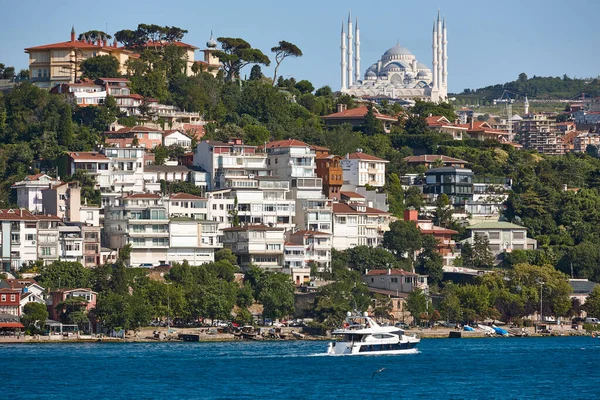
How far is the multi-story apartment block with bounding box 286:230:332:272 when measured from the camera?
281ft

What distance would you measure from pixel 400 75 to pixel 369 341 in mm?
94771

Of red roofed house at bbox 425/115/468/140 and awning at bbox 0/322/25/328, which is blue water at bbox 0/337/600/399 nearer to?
awning at bbox 0/322/25/328

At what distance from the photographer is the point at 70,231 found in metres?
82.2

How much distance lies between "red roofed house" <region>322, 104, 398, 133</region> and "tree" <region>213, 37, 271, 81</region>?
6347 mm

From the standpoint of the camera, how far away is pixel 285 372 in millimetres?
61156

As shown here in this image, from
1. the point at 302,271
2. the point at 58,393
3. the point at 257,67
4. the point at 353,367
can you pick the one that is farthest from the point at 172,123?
the point at 58,393

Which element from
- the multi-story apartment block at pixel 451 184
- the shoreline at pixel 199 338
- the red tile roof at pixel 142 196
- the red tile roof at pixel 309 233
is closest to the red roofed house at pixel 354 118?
the multi-story apartment block at pixel 451 184

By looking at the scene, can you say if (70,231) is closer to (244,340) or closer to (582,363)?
(244,340)

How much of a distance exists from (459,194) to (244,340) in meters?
30.4

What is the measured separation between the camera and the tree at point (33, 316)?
73.1 m

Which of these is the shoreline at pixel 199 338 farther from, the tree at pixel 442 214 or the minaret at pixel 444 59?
the minaret at pixel 444 59

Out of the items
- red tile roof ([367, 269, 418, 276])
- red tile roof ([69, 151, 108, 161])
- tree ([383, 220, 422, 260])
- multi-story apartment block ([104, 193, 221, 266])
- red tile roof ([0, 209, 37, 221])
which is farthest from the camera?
red tile roof ([69, 151, 108, 161])

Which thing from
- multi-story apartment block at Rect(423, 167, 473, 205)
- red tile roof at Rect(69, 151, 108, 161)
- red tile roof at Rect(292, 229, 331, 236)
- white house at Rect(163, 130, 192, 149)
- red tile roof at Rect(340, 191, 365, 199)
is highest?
white house at Rect(163, 130, 192, 149)

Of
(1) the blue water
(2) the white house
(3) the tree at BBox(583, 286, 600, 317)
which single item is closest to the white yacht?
(1) the blue water
